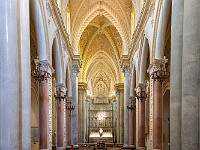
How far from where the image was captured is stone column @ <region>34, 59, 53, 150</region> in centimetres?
1445

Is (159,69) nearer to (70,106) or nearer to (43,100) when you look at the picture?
(43,100)

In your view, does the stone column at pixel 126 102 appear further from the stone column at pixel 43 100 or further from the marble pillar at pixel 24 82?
the marble pillar at pixel 24 82

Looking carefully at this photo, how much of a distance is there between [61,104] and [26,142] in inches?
463

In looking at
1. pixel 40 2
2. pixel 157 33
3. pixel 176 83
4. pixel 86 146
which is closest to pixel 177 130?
pixel 176 83

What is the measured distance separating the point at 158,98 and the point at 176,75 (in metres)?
6.24

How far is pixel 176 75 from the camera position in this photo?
8617mm

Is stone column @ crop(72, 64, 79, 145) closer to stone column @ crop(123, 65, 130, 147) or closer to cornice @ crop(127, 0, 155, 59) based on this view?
stone column @ crop(123, 65, 130, 147)

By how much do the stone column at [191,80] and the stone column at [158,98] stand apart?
672cm

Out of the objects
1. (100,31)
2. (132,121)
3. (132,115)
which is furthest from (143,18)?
(100,31)

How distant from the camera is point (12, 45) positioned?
801 cm

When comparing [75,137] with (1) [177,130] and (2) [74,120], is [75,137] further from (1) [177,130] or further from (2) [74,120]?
(1) [177,130]

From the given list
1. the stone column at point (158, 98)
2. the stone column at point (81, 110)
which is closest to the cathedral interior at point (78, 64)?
the stone column at point (158, 98)

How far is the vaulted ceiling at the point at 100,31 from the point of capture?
25.8 meters

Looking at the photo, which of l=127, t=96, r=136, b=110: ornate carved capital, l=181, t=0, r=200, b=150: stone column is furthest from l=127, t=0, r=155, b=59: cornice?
l=181, t=0, r=200, b=150: stone column
